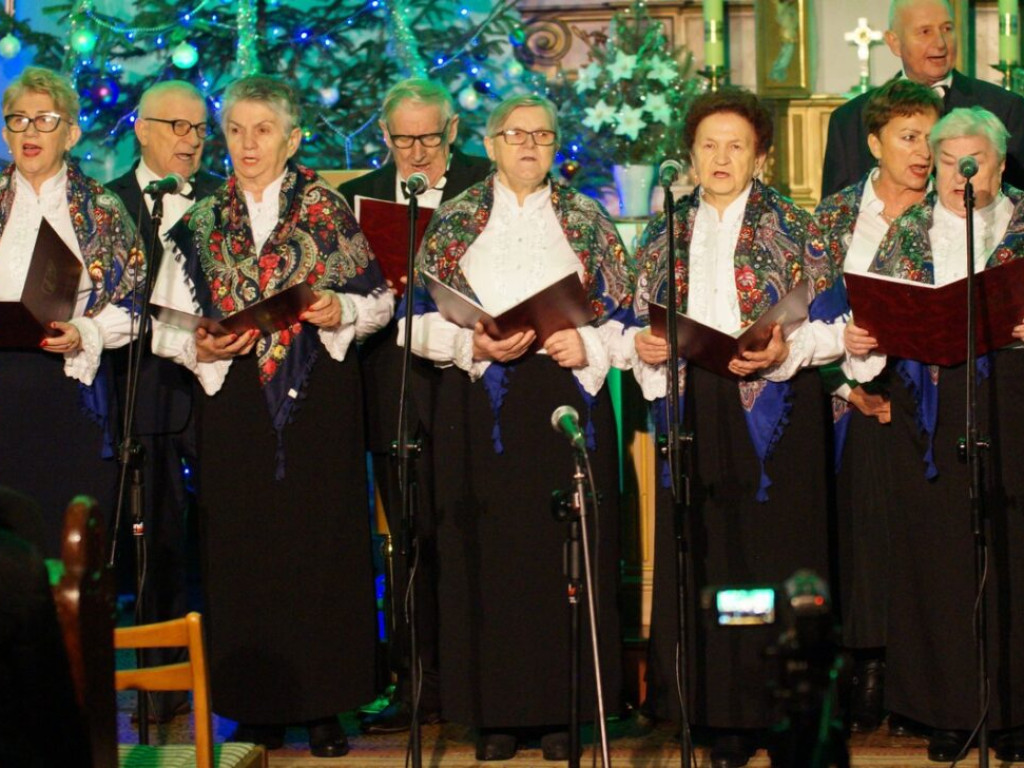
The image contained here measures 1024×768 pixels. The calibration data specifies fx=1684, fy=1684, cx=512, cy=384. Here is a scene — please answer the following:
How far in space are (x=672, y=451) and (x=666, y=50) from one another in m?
3.92

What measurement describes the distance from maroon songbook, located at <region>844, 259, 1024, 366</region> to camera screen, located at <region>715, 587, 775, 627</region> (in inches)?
29.6

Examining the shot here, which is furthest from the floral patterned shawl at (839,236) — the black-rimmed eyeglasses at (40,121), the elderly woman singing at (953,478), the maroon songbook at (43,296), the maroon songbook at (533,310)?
the black-rimmed eyeglasses at (40,121)

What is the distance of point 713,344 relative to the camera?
4328 mm

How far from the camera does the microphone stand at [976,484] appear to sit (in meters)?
4.00

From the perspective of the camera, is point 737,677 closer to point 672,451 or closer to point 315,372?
point 672,451

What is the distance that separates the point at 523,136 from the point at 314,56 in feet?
13.3

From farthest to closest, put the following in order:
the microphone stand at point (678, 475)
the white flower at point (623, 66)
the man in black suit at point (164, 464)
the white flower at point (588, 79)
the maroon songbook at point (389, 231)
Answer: the white flower at point (588, 79) → the white flower at point (623, 66) → the man in black suit at point (164, 464) → the maroon songbook at point (389, 231) → the microphone stand at point (678, 475)

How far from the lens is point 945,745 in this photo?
456 centimetres

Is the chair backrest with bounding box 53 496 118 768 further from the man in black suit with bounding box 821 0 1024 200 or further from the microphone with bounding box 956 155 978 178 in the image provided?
the man in black suit with bounding box 821 0 1024 200

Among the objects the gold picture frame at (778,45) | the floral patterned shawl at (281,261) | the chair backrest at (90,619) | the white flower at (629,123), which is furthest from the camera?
the gold picture frame at (778,45)

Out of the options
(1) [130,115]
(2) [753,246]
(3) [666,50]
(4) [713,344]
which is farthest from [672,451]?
(1) [130,115]

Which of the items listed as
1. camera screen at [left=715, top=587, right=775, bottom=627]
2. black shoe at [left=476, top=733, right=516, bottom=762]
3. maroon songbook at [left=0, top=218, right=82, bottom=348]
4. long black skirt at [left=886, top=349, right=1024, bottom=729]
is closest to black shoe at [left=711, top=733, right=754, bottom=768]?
camera screen at [left=715, top=587, right=775, bottom=627]

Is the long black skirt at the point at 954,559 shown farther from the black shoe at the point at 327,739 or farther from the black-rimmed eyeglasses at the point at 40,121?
the black-rimmed eyeglasses at the point at 40,121

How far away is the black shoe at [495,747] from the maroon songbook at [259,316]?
1284mm
